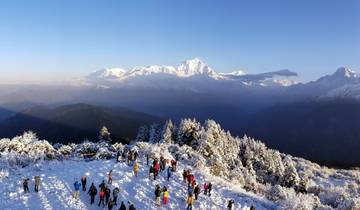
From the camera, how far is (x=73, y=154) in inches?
2093

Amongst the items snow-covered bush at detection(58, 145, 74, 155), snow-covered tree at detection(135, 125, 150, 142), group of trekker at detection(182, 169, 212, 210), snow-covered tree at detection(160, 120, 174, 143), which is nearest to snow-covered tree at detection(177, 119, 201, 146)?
snow-covered tree at detection(160, 120, 174, 143)

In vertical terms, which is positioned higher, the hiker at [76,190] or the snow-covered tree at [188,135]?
the hiker at [76,190]

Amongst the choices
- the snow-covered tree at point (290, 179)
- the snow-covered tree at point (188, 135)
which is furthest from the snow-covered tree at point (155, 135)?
the snow-covered tree at point (290, 179)

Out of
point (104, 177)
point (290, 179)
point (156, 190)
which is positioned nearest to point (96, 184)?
point (104, 177)

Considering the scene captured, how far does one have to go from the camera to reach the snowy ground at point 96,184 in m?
35.3

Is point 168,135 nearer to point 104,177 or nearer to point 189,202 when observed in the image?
point 104,177

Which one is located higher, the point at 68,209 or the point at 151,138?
the point at 68,209

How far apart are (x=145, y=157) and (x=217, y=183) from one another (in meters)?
9.89

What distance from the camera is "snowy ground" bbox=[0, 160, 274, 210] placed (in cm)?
3534

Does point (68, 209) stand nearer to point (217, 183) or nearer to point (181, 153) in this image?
point (217, 183)

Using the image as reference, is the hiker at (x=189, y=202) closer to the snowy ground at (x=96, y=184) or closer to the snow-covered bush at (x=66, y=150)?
the snowy ground at (x=96, y=184)

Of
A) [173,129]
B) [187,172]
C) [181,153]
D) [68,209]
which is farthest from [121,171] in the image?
[173,129]

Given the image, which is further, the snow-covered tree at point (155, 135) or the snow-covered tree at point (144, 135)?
the snow-covered tree at point (144, 135)

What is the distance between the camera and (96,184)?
39312 mm
